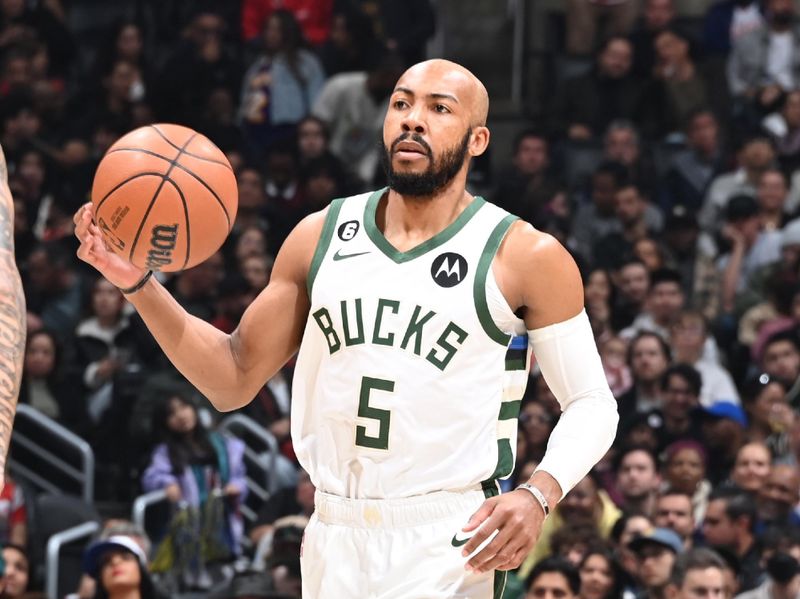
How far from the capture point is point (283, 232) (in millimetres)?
12969

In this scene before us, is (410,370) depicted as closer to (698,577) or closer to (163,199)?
(163,199)

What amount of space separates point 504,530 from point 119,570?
4568 millimetres

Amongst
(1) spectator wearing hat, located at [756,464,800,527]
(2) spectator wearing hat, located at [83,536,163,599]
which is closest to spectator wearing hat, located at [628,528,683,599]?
(1) spectator wearing hat, located at [756,464,800,527]

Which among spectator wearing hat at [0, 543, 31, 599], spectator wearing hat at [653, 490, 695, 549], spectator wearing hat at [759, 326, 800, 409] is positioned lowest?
spectator wearing hat at [0, 543, 31, 599]

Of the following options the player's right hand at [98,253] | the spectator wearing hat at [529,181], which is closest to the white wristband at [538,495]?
the player's right hand at [98,253]

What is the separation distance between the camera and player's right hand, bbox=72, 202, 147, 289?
14.8ft

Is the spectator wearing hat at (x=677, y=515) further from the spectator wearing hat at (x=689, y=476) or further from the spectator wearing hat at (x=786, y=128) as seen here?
the spectator wearing hat at (x=786, y=128)

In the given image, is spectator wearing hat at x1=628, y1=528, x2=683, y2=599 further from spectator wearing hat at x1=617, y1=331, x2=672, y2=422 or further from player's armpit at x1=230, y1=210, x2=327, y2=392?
player's armpit at x1=230, y1=210, x2=327, y2=392

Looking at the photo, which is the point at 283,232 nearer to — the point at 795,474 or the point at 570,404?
the point at 795,474

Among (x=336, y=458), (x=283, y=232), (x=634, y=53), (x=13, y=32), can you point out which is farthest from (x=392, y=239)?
(x=13, y=32)

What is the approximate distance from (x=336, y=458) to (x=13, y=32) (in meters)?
11.2

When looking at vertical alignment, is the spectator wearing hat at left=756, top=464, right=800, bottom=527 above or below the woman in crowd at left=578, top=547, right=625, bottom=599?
above

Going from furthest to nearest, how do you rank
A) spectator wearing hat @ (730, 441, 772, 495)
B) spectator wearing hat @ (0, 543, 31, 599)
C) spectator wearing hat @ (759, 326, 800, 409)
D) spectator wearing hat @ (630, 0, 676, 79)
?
1. spectator wearing hat @ (630, 0, 676, 79)
2. spectator wearing hat @ (759, 326, 800, 409)
3. spectator wearing hat @ (730, 441, 772, 495)
4. spectator wearing hat @ (0, 543, 31, 599)

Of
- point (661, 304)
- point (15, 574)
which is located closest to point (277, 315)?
point (15, 574)
